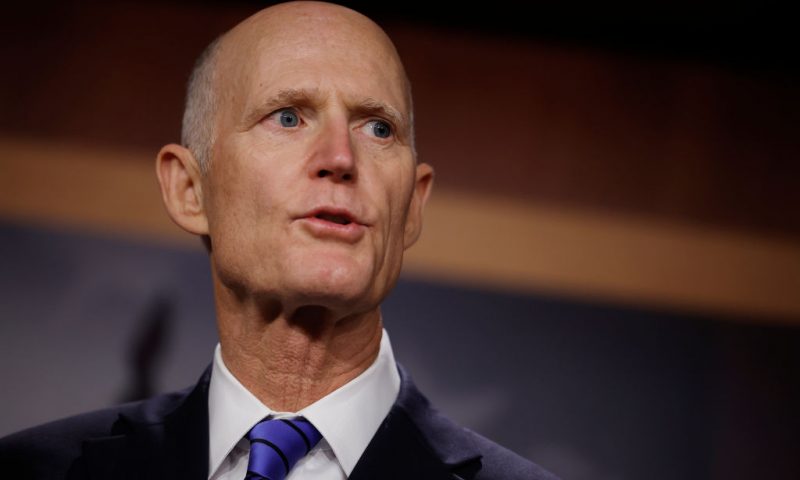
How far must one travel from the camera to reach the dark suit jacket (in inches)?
67.2

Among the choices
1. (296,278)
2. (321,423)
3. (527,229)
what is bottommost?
(321,423)

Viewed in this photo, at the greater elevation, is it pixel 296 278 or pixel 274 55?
pixel 274 55

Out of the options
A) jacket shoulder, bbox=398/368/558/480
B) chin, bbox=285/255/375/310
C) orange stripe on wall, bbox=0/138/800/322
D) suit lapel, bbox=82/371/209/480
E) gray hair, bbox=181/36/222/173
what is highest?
gray hair, bbox=181/36/222/173

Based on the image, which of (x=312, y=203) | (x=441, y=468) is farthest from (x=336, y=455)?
(x=312, y=203)

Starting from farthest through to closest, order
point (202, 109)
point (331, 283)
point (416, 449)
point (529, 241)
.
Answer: point (529, 241) → point (202, 109) → point (416, 449) → point (331, 283)

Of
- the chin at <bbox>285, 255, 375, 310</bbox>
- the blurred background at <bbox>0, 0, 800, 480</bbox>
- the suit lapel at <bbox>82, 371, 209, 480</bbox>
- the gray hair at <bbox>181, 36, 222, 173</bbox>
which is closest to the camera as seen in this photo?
the chin at <bbox>285, 255, 375, 310</bbox>

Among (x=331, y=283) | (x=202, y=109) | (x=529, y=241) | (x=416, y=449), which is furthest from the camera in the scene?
(x=529, y=241)

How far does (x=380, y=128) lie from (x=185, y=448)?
0.60 metres

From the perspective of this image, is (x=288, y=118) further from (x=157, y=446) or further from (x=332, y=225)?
(x=157, y=446)

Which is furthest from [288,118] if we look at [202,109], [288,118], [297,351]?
[297,351]

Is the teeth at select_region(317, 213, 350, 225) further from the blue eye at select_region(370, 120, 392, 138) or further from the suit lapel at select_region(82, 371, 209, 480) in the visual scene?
the suit lapel at select_region(82, 371, 209, 480)

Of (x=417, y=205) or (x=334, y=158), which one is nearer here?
(x=334, y=158)

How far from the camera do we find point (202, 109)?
1885mm

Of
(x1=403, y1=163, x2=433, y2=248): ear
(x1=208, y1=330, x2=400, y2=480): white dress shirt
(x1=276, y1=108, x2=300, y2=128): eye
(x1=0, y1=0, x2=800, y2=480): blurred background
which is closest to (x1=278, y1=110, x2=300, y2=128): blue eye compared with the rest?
(x1=276, y1=108, x2=300, y2=128): eye
